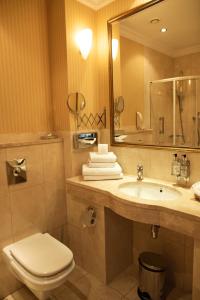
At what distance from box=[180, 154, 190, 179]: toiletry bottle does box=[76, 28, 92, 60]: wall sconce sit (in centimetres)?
121

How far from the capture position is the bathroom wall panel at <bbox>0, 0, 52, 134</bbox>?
1.62m

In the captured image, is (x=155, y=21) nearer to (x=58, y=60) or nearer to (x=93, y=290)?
(x=58, y=60)

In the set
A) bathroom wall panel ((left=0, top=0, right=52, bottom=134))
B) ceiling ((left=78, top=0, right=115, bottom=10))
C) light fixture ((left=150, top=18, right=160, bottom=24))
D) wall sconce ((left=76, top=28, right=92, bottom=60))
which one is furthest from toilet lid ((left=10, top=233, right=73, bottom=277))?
ceiling ((left=78, top=0, right=115, bottom=10))

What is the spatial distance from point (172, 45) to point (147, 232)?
1.52 meters

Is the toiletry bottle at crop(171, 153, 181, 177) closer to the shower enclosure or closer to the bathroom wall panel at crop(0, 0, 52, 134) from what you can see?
the shower enclosure

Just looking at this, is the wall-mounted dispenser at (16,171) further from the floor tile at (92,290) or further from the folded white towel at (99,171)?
the floor tile at (92,290)

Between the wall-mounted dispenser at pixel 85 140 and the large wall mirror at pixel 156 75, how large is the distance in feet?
0.60

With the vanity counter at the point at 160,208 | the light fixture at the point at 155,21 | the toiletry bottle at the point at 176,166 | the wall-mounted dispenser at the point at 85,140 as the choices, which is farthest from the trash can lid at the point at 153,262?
the light fixture at the point at 155,21

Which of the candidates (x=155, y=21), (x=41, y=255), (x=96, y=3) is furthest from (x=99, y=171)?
(x=96, y=3)

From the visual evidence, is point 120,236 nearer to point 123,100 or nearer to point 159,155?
point 159,155

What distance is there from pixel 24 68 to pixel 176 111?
1.24 meters

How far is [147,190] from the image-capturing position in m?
1.69

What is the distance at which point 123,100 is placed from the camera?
191 centimetres

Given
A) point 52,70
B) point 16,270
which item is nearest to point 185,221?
point 16,270
